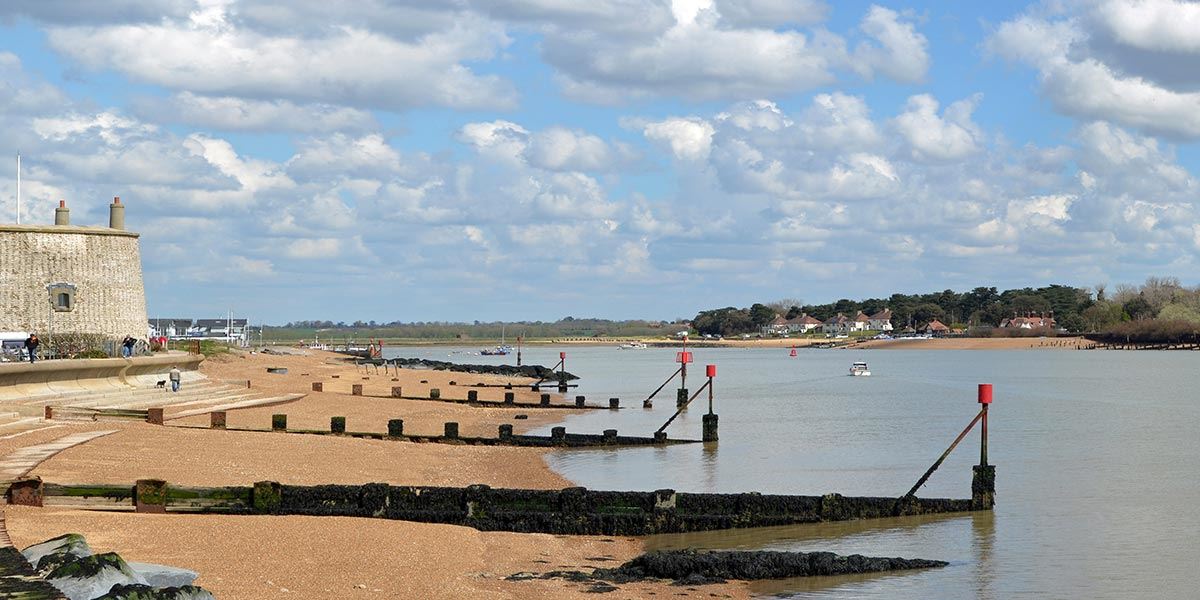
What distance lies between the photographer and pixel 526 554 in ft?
71.6

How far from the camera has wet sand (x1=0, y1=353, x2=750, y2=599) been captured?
17.5 metres

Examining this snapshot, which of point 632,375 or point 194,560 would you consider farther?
point 632,375

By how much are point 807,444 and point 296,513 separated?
27949mm

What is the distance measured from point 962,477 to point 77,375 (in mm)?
29176

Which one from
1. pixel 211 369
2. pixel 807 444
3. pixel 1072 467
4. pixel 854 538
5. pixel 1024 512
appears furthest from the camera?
pixel 211 369

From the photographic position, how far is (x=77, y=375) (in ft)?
146

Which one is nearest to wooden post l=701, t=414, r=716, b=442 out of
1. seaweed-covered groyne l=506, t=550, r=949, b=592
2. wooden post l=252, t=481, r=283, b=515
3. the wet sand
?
the wet sand

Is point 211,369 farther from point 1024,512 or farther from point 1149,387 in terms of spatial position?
point 1149,387

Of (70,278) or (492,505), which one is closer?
(492,505)

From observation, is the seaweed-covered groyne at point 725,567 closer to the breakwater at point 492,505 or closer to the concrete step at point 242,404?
the breakwater at point 492,505


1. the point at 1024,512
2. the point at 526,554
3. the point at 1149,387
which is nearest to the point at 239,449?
the point at 526,554

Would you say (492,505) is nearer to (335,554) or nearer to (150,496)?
(335,554)

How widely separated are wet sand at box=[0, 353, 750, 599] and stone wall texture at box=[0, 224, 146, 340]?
560 inches

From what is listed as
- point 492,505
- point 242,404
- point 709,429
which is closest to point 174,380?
point 242,404
